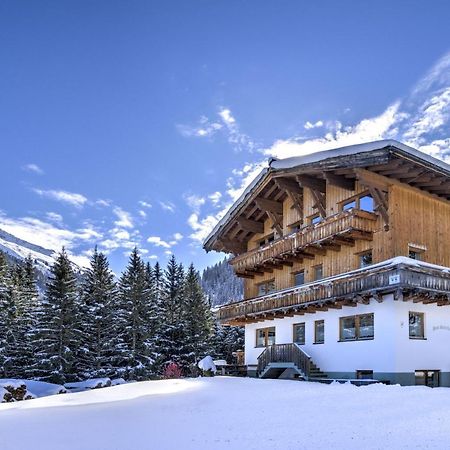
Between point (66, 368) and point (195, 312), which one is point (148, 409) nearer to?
point (66, 368)

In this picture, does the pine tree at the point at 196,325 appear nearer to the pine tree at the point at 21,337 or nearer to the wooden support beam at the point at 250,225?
the pine tree at the point at 21,337

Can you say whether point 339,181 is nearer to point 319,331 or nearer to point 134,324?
point 319,331

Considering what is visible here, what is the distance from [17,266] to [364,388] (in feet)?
183

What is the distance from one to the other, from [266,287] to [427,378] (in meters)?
11.3

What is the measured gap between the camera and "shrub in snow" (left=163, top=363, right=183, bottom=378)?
1666 inches

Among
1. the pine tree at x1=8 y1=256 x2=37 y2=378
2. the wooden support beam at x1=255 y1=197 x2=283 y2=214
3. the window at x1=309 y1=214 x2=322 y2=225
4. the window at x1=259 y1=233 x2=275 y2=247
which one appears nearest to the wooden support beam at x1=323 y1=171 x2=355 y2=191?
the window at x1=309 y1=214 x2=322 y2=225

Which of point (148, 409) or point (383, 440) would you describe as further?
point (148, 409)

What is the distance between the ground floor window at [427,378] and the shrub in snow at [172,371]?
84.0 ft

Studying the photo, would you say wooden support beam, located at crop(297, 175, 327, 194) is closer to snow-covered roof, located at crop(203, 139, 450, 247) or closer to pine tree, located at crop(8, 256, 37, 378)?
snow-covered roof, located at crop(203, 139, 450, 247)

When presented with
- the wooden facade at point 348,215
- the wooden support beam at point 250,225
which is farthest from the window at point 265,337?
the wooden support beam at point 250,225

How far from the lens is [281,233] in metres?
28.3

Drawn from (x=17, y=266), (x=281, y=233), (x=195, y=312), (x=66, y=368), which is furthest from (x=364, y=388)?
(x=17, y=266)

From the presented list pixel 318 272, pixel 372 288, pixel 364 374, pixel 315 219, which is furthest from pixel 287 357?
pixel 315 219

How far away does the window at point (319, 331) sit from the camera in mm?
23461
